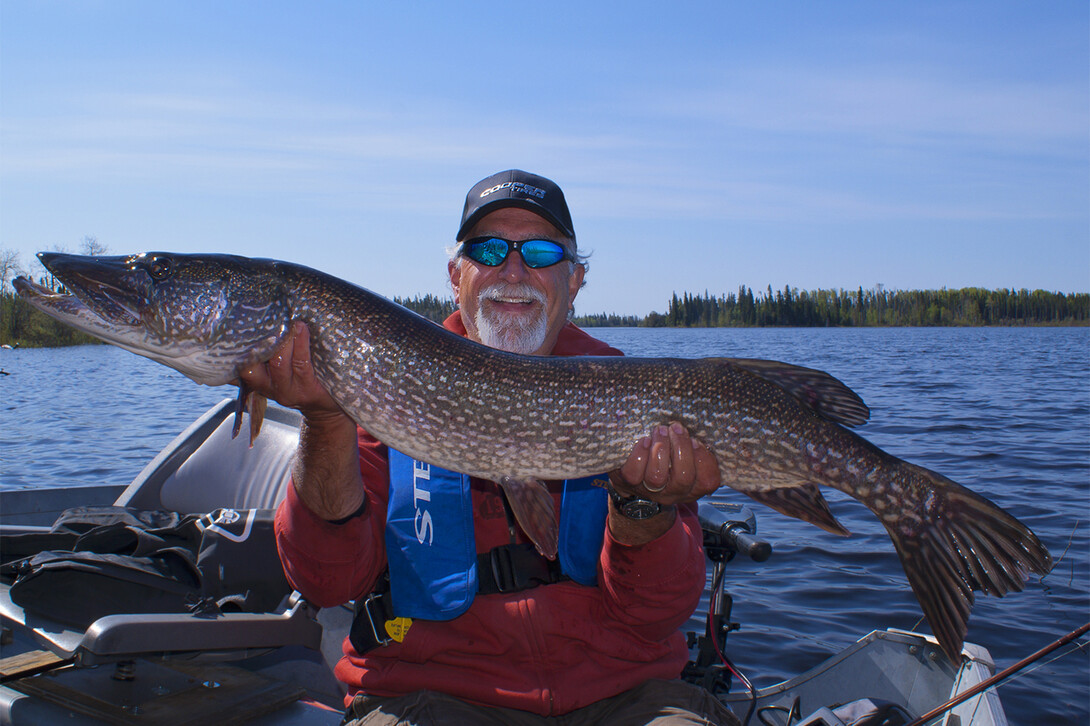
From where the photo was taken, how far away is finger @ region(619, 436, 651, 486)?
2.44 meters

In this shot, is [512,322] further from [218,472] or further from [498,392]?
[218,472]

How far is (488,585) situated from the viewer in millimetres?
2588

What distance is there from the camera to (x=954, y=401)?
16.4 meters

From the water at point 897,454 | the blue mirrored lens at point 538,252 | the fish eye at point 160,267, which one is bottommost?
the water at point 897,454

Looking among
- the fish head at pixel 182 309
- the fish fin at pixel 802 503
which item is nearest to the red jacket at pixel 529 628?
the fish fin at pixel 802 503

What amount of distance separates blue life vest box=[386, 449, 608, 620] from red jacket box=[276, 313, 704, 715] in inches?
2.9

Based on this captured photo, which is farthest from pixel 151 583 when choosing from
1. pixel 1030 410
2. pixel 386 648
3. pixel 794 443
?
pixel 1030 410

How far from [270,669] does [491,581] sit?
1422 mm

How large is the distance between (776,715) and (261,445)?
3223 millimetres

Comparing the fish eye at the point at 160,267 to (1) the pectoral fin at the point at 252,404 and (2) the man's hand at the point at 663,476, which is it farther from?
(2) the man's hand at the point at 663,476

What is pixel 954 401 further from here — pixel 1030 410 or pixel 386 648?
pixel 386 648

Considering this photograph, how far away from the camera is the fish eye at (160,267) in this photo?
8.13 ft

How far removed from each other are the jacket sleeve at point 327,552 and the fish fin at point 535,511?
512mm

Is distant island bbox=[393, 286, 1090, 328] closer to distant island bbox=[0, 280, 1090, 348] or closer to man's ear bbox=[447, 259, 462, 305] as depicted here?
distant island bbox=[0, 280, 1090, 348]
